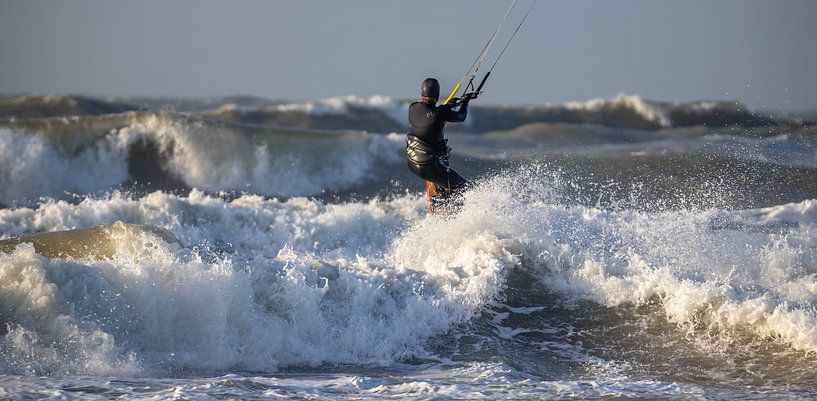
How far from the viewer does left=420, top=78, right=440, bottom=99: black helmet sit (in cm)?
1130

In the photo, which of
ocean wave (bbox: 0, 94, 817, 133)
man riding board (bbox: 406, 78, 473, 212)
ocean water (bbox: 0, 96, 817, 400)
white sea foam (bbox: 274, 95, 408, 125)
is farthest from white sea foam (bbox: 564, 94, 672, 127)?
man riding board (bbox: 406, 78, 473, 212)

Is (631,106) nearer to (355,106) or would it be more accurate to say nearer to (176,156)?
(355,106)

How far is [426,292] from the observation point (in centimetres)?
1030

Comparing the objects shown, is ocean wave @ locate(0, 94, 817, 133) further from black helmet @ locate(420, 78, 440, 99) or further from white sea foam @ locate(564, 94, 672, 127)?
black helmet @ locate(420, 78, 440, 99)

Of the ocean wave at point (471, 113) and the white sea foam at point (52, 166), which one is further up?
the ocean wave at point (471, 113)

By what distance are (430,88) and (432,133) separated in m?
0.50

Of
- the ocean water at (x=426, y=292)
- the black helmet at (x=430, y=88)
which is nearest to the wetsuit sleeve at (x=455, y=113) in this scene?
the black helmet at (x=430, y=88)

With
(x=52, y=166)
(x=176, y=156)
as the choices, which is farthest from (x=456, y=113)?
(x=52, y=166)

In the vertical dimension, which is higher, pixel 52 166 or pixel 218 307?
pixel 52 166

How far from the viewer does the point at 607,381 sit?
8.41 metres

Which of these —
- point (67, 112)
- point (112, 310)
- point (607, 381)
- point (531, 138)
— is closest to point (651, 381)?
point (607, 381)

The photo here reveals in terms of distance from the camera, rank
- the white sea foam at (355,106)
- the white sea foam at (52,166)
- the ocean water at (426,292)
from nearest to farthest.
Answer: the ocean water at (426,292), the white sea foam at (52,166), the white sea foam at (355,106)

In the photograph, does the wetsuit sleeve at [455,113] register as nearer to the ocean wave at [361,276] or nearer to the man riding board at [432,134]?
the man riding board at [432,134]

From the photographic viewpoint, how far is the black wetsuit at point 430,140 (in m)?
11.2
